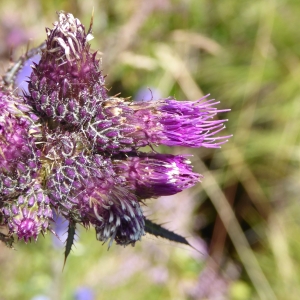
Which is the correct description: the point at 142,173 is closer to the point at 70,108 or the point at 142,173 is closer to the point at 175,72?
the point at 70,108

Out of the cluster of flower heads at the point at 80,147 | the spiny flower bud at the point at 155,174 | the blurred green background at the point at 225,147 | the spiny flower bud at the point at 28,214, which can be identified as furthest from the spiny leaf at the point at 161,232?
the blurred green background at the point at 225,147

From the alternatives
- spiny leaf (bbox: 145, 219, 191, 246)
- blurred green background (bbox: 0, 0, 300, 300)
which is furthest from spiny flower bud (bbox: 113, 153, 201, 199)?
blurred green background (bbox: 0, 0, 300, 300)

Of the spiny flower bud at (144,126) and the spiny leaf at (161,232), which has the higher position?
the spiny flower bud at (144,126)

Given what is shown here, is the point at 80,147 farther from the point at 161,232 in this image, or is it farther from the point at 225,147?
the point at 225,147

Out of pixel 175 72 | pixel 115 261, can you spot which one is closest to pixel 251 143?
pixel 175 72

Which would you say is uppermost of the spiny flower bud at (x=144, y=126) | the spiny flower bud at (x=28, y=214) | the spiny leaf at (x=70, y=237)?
the spiny flower bud at (x=144, y=126)

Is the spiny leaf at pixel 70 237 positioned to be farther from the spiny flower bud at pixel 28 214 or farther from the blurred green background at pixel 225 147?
the blurred green background at pixel 225 147
